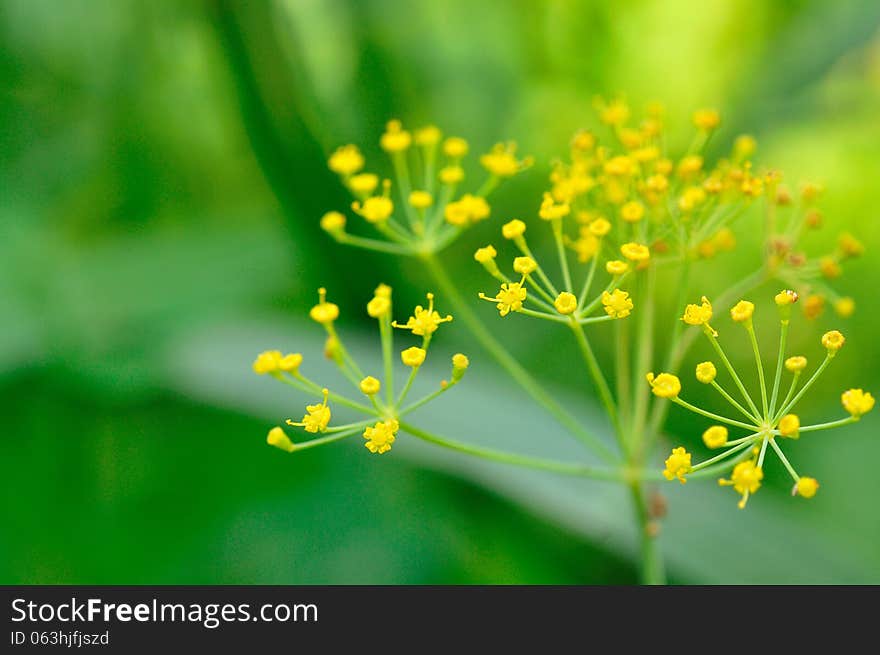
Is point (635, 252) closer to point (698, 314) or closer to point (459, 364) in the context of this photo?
point (698, 314)

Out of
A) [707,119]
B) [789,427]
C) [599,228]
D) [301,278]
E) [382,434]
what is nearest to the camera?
[789,427]

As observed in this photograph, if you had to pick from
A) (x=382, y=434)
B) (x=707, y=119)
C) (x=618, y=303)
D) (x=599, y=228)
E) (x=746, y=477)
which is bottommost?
(x=746, y=477)

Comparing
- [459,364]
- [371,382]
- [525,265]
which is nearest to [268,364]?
[371,382]

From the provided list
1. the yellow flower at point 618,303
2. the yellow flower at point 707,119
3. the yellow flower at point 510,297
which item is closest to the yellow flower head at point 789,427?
the yellow flower at point 618,303

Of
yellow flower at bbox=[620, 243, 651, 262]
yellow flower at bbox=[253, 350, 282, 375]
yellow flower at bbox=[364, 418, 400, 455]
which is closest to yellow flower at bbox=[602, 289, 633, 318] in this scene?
yellow flower at bbox=[620, 243, 651, 262]

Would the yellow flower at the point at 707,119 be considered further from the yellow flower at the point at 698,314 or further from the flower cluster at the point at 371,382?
the flower cluster at the point at 371,382
